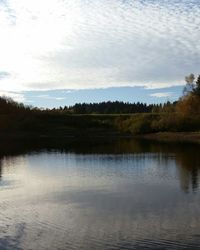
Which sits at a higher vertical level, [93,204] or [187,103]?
[187,103]

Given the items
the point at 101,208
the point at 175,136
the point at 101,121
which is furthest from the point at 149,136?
the point at 101,208

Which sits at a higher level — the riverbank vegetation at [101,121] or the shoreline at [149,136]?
the riverbank vegetation at [101,121]

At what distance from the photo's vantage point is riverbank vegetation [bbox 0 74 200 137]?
118m

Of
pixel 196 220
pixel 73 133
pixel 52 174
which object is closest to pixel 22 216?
pixel 196 220

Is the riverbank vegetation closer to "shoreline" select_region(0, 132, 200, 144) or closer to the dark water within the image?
"shoreline" select_region(0, 132, 200, 144)

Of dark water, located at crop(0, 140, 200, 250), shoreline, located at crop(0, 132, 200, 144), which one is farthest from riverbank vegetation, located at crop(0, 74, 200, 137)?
dark water, located at crop(0, 140, 200, 250)

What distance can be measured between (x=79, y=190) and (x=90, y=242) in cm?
1371

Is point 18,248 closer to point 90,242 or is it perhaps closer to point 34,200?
point 90,242

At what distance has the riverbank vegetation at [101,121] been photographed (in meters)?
118

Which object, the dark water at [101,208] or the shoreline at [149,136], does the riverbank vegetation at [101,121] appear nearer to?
the shoreline at [149,136]

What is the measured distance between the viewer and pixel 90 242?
19484mm

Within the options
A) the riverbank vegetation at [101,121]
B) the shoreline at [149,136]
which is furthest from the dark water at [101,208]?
the riverbank vegetation at [101,121]

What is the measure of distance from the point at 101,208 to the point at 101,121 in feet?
425

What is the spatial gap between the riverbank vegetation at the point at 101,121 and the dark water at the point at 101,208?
237 feet
